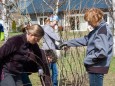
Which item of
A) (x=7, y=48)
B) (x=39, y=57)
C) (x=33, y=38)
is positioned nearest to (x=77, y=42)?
(x=39, y=57)

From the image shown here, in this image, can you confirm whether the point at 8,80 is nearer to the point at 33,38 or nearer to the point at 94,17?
the point at 33,38

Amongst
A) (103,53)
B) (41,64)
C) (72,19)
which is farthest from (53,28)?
(103,53)

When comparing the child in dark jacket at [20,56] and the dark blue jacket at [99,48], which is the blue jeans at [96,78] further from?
the child in dark jacket at [20,56]

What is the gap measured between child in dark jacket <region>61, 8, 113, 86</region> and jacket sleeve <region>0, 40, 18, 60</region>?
0.96m

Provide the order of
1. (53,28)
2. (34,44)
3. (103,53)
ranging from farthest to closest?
1. (53,28)
2. (34,44)
3. (103,53)

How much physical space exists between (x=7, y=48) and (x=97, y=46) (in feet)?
3.60

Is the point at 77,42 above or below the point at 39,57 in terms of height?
above

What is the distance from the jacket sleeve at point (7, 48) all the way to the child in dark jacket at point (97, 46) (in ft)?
3.14

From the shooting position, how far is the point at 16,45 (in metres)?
4.16

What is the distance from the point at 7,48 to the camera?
13.4 feet

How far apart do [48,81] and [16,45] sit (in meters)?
0.69

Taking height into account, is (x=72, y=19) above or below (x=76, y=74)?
above

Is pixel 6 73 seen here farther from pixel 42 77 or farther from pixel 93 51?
pixel 93 51

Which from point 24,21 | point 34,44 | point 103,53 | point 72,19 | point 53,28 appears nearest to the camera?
point 103,53
